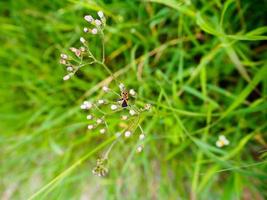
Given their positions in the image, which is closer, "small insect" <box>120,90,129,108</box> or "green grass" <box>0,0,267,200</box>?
"small insect" <box>120,90,129,108</box>

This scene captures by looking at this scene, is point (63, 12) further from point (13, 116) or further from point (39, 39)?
point (13, 116)

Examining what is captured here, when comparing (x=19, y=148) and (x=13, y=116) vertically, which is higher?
(x=13, y=116)

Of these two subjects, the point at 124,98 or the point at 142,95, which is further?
the point at 142,95

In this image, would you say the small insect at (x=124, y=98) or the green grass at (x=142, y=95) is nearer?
the small insect at (x=124, y=98)

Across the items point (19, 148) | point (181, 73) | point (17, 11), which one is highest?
point (17, 11)

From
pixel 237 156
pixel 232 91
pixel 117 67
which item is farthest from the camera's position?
pixel 117 67

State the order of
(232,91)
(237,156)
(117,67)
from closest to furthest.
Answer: (237,156) → (232,91) → (117,67)

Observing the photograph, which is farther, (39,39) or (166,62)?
(39,39)

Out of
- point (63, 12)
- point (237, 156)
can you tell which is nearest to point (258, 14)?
point (237, 156)
